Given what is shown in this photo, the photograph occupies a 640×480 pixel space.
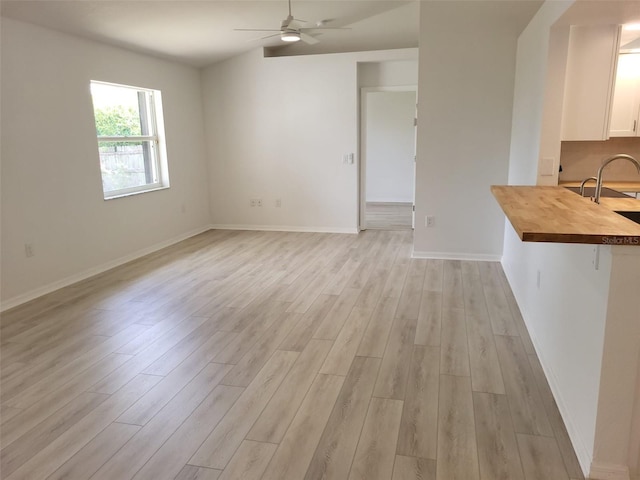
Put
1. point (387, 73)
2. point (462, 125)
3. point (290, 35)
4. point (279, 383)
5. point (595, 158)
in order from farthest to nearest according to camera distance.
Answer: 1. point (387, 73)
2. point (462, 125)
3. point (290, 35)
4. point (595, 158)
5. point (279, 383)

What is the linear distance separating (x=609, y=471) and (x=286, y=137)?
5808 millimetres

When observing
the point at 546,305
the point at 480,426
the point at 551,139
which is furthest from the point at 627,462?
the point at 551,139

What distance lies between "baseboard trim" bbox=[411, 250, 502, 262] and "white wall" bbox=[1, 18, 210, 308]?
3.44 metres

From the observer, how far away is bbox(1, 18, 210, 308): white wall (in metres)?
4.00

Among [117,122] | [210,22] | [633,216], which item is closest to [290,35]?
[210,22]

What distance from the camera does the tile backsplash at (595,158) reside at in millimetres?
4027

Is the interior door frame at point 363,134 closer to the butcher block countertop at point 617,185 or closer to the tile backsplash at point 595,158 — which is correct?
the tile backsplash at point 595,158

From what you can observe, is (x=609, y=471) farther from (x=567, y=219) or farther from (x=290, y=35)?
(x=290, y=35)

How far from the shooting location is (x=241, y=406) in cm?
249

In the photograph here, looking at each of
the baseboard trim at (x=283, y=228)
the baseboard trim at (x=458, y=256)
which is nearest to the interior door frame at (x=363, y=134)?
the baseboard trim at (x=283, y=228)

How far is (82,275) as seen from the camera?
4840 mm

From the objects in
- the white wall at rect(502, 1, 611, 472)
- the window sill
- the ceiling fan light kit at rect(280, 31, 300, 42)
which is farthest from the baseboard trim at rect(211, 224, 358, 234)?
the ceiling fan light kit at rect(280, 31, 300, 42)

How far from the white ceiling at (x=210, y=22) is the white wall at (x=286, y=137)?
33 centimetres

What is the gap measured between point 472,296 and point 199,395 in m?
2.57
